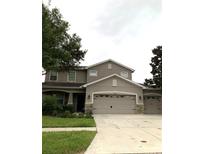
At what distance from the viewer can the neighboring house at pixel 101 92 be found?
19.6 meters

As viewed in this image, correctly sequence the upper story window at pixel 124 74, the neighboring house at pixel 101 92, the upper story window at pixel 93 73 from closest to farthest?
the neighboring house at pixel 101 92 → the upper story window at pixel 93 73 → the upper story window at pixel 124 74

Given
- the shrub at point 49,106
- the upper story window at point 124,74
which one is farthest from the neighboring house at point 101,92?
the shrub at point 49,106

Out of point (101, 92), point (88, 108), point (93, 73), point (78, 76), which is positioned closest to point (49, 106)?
point (88, 108)

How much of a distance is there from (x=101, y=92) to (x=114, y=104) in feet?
5.34

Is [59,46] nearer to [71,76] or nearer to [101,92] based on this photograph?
[71,76]

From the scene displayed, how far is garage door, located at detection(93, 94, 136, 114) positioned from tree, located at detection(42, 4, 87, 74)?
13.3 ft

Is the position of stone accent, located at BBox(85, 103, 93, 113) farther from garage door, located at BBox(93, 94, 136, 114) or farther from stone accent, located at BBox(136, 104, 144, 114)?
stone accent, located at BBox(136, 104, 144, 114)

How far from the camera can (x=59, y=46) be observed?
17812mm

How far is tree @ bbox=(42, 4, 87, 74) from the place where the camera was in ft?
51.6

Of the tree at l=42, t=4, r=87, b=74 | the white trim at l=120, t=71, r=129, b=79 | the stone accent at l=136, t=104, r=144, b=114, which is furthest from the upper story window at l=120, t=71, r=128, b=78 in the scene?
the tree at l=42, t=4, r=87, b=74

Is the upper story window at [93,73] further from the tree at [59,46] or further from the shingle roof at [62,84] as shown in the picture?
the tree at [59,46]
